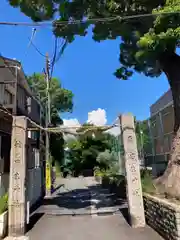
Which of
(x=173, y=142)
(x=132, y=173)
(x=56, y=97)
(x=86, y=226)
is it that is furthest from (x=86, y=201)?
(x=56, y=97)

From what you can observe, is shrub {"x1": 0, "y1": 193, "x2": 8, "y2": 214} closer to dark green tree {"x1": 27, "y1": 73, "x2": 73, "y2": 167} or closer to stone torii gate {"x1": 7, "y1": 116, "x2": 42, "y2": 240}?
stone torii gate {"x1": 7, "y1": 116, "x2": 42, "y2": 240}

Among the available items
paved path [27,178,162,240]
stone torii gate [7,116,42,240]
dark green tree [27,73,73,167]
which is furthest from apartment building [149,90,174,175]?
dark green tree [27,73,73,167]

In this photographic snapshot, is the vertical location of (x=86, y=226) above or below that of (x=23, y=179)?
below

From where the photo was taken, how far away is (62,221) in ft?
28.3

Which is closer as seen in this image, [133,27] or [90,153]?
[133,27]

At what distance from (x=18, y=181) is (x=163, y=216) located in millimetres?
4171

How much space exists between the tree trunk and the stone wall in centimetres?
54

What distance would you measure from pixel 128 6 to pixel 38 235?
7.48 meters

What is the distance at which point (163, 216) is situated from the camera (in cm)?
620

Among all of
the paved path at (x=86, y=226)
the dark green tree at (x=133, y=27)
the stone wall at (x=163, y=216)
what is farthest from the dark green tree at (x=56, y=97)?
the stone wall at (x=163, y=216)

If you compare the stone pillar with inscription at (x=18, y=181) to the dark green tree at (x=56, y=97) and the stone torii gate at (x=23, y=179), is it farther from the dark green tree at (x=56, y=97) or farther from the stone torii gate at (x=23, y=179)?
the dark green tree at (x=56, y=97)

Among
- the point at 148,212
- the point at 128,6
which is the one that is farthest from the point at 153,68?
the point at 148,212

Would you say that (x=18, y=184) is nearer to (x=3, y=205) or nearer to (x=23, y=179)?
(x=23, y=179)

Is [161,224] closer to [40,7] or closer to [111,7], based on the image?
[111,7]
